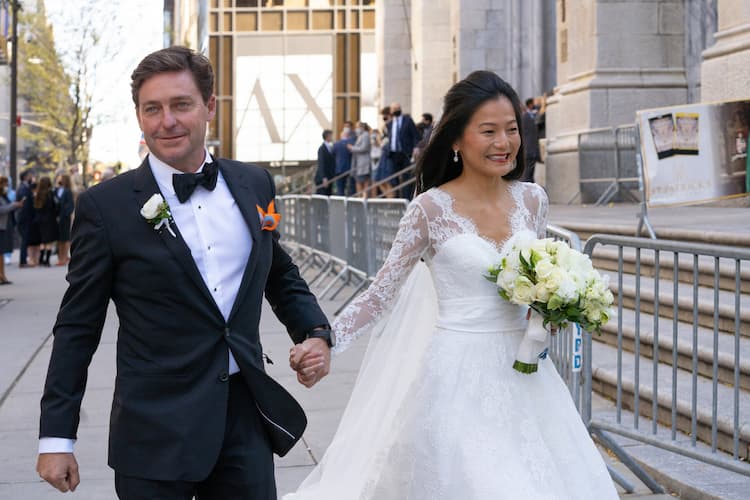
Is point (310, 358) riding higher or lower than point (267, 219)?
lower

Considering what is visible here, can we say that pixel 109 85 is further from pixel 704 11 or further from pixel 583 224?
pixel 583 224

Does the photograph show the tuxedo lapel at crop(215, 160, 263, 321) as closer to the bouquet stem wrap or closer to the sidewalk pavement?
the bouquet stem wrap

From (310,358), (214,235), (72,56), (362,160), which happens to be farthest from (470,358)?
(72,56)

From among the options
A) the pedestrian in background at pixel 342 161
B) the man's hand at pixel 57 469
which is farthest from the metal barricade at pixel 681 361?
the pedestrian in background at pixel 342 161

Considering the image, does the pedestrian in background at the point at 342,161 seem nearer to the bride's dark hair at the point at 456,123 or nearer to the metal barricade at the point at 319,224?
the metal barricade at the point at 319,224

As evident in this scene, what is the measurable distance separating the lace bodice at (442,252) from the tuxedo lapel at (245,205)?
1.05 m

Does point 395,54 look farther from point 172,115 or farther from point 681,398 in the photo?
point 172,115

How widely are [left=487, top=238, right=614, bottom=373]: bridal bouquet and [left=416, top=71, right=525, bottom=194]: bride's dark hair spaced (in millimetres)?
527

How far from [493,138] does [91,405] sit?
15.9ft

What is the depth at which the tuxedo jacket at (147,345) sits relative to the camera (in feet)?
10.6

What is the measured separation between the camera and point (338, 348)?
4.34m

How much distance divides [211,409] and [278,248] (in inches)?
24.2

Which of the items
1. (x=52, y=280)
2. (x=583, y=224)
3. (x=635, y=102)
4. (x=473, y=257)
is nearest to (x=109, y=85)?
(x=52, y=280)

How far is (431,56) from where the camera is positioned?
1324 inches
